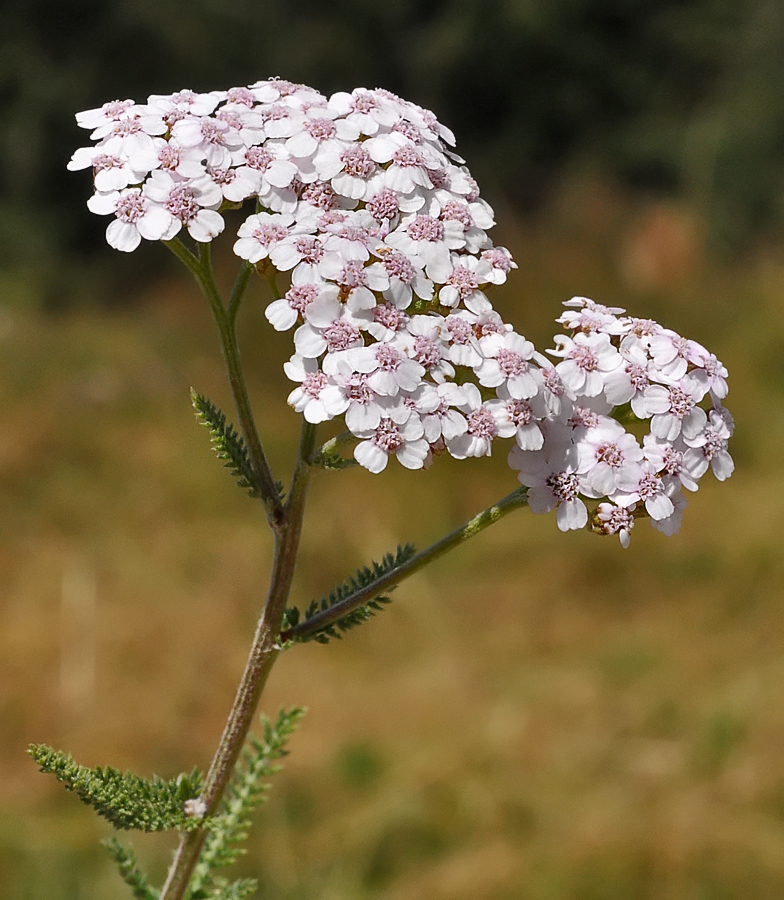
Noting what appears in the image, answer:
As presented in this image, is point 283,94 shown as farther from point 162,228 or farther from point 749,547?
point 749,547

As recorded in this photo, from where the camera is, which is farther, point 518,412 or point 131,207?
point 131,207

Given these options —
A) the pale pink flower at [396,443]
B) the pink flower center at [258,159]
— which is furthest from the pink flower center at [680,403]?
the pink flower center at [258,159]

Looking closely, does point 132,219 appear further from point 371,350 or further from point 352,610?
point 352,610

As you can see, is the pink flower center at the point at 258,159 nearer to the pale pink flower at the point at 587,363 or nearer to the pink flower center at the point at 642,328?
the pale pink flower at the point at 587,363

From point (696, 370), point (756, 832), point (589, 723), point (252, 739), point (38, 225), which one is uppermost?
point (38, 225)

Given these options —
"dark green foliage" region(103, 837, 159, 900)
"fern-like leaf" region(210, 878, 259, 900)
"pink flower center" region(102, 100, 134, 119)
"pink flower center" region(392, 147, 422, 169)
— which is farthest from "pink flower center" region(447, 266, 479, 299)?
"dark green foliage" region(103, 837, 159, 900)

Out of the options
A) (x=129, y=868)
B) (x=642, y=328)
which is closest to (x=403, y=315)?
(x=642, y=328)

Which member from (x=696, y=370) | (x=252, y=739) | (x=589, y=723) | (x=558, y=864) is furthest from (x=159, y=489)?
(x=696, y=370)
